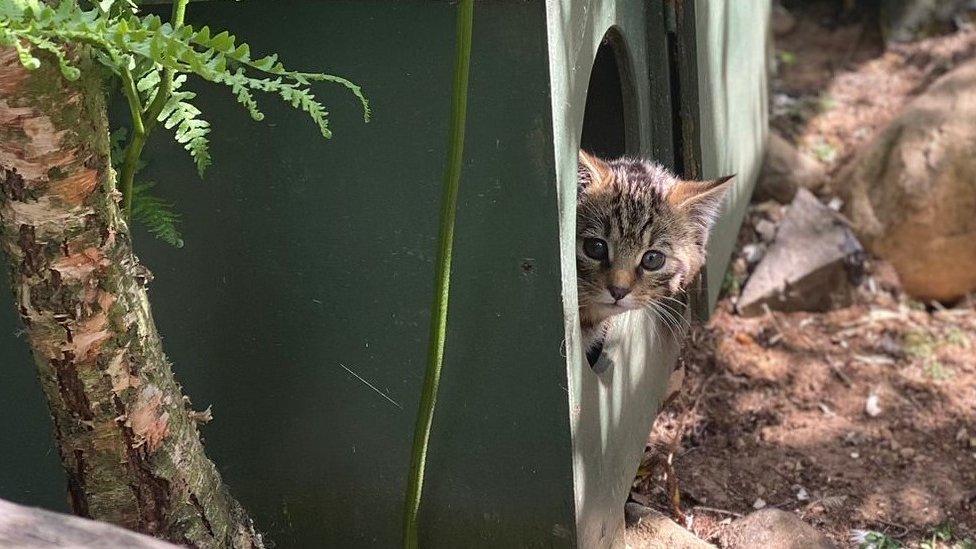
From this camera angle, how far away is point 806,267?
18.6ft

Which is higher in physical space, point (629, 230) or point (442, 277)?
point (442, 277)

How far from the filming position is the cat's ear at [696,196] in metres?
3.55

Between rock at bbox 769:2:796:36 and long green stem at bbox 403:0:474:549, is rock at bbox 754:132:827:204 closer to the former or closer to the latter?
rock at bbox 769:2:796:36

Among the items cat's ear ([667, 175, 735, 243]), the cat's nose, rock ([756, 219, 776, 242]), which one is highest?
cat's ear ([667, 175, 735, 243])

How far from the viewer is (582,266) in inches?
138

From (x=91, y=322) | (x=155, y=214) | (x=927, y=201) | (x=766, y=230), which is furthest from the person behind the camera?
(x=766, y=230)

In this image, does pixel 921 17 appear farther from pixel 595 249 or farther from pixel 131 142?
pixel 131 142

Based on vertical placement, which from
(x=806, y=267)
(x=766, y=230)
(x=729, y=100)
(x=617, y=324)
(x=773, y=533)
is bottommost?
(x=773, y=533)

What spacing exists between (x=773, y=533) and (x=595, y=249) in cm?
110

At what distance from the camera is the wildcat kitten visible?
3482 mm

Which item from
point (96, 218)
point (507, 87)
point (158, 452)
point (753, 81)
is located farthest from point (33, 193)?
point (753, 81)

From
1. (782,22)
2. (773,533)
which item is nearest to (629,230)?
(773,533)

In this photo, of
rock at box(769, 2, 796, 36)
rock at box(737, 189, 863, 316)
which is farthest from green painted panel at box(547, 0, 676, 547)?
rock at box(769, 2, 796, 36)

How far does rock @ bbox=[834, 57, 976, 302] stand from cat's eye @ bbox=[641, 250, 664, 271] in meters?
2.78
